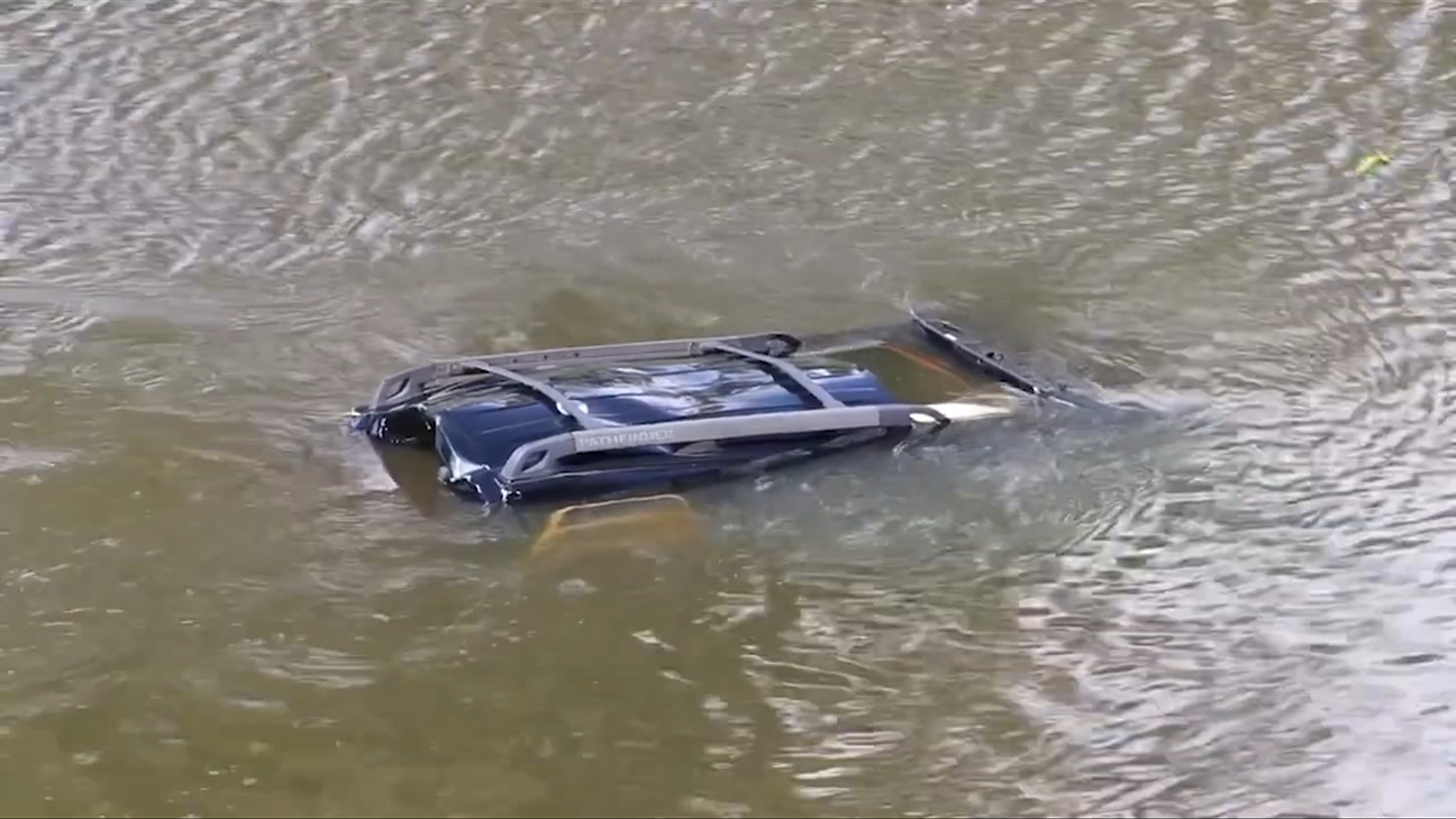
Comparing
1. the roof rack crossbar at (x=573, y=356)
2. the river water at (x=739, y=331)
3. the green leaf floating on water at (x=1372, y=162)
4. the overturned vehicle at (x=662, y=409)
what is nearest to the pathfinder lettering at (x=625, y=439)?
the overturned vehicle at (x=662, y=409)

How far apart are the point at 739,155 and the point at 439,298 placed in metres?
2.25

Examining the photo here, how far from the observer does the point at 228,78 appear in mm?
10492

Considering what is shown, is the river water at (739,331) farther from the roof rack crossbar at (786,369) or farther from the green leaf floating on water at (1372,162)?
the roof rack crossbar at (786,369)

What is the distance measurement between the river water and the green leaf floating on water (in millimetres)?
111

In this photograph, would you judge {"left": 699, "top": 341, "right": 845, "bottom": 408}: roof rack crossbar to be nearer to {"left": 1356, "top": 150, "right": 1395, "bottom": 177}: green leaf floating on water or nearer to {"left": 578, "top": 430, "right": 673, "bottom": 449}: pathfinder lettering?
{"left": 578, "top": 430, "right": 673, "bottom": 449}: pathfinder lettering

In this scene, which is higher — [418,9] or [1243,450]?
[418,9]

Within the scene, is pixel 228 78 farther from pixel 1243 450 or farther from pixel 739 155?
pixel 1243 450

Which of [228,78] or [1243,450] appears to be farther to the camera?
[228,78]

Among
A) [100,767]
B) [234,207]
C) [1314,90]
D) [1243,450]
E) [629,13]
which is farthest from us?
[629,13]

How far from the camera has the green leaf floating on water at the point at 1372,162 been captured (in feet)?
31.5

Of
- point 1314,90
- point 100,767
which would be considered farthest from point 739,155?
point 100,767

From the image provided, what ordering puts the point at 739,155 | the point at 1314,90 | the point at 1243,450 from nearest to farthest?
the point at 1243,450
the point at 739,155
the point at 1314,90

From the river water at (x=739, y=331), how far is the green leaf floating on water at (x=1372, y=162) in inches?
4.4

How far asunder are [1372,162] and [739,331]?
394 cm
